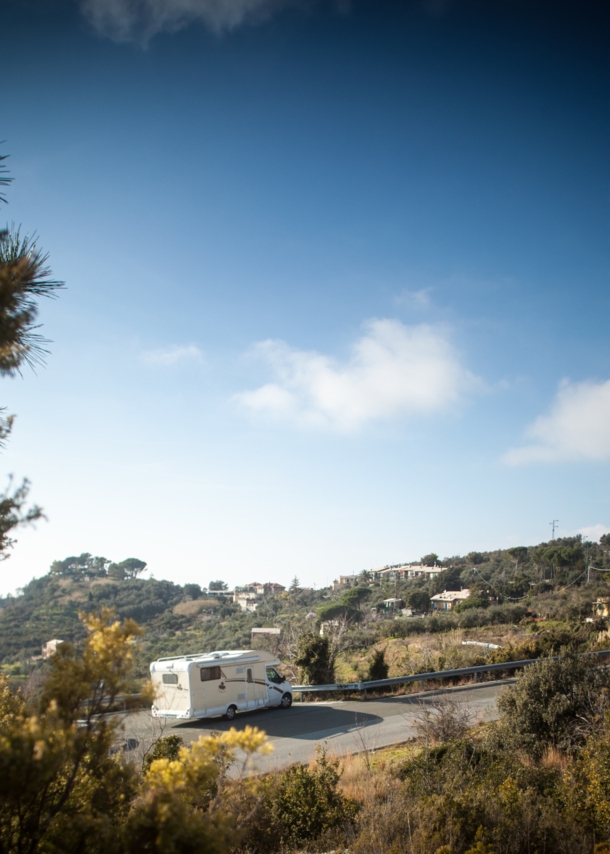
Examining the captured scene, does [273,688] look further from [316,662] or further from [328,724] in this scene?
[316,662]

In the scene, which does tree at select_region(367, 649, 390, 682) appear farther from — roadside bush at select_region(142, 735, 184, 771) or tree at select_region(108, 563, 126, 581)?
tree at select_region(108, 563, 126, 581)

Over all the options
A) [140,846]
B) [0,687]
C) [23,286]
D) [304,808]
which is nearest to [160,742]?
[304,808]

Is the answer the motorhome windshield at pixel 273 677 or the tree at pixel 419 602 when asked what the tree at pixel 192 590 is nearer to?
the tree at pixel 419 602

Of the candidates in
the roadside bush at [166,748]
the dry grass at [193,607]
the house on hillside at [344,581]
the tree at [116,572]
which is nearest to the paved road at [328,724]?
the roadside bush at [166,748]

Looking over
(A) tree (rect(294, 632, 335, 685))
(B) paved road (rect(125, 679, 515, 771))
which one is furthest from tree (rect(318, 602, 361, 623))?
(B) paved road (rect(125, 679, 515, 771))

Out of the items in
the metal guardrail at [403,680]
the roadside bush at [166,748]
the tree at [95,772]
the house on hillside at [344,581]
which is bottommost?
the house on hillside at [344,581]

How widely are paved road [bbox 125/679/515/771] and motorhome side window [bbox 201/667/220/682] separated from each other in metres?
1.25

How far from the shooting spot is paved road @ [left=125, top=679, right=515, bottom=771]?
12163 millimetres

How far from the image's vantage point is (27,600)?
73.5 m

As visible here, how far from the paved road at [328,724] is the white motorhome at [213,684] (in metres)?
0.39

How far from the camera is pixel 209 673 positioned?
15789mm

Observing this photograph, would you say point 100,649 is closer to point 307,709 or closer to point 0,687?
point 0,687

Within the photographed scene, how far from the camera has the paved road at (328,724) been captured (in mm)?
12163

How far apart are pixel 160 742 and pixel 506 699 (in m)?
7.30
